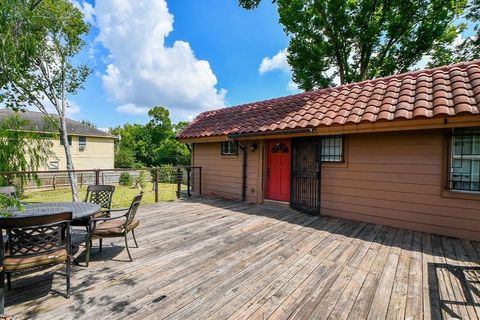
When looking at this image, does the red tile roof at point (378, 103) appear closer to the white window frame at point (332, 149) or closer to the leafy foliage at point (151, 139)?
the white window frame at point (332, 149)

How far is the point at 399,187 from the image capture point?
4.71 meters

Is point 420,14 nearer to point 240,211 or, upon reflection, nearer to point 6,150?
point 240,211

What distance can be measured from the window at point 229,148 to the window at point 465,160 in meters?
5.26

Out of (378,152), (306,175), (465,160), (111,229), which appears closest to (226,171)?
(306,175)

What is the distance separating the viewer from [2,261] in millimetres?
2027

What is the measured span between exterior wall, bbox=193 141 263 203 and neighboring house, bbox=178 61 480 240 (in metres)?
0.05

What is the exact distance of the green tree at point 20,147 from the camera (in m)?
8.73

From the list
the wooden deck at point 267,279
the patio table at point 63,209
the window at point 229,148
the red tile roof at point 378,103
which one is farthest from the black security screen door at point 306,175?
the patio table at point 63,209

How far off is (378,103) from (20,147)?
12708 millimetres

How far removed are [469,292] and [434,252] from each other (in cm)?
117

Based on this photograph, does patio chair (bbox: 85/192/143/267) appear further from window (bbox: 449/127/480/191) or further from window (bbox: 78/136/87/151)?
window (bbox: 78/136/87/151)

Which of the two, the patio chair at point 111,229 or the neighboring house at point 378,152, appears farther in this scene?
the neighboring house at point 378,152

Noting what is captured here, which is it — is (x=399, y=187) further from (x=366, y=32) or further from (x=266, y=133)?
(x=366, y=32)

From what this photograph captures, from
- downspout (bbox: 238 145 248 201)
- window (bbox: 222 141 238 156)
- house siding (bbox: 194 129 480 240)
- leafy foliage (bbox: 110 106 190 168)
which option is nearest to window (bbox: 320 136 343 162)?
house siding (bbox: 194 129 480 240)
